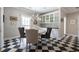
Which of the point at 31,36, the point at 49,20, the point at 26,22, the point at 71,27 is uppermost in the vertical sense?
the point at 49,20

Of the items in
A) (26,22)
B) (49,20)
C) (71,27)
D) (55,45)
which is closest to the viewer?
(26,22)

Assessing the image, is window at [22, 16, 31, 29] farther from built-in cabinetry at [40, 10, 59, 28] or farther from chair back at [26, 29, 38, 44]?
built-in cabinetry at [40, 10, 59, 28]

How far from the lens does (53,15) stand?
3.81 m

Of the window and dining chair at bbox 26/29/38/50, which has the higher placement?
the window

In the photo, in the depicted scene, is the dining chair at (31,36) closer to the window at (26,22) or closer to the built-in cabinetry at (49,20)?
the window at (26,22)

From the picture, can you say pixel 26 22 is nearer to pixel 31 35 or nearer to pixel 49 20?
pixel 31 35

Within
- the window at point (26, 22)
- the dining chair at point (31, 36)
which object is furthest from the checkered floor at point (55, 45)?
the window at point (26, 22)

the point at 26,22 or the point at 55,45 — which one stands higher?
the point at 26,22

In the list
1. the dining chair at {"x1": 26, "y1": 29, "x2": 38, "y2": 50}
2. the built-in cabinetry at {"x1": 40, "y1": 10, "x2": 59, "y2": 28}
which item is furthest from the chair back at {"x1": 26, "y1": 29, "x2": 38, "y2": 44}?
the built-in cabinetry at {"x1": 40, "y1": 10, "x2": 59, "y2": 28}

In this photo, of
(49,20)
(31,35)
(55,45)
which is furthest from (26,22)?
(55,45)
